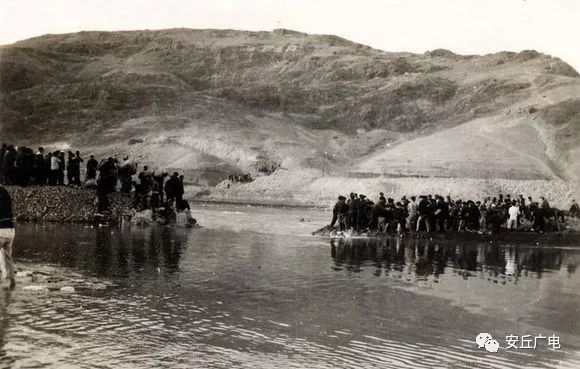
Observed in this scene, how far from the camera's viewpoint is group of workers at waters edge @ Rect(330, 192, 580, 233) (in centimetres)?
3122

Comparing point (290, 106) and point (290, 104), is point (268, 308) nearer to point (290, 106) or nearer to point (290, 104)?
point (290, 106)

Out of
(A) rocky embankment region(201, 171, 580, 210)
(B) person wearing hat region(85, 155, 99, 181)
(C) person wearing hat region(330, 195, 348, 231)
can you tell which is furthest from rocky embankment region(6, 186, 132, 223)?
(A) rocky embankment region(201, 171, 580, 210)

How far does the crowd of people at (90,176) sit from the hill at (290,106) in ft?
138

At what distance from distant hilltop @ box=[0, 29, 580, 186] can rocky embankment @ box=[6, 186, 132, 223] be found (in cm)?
5181

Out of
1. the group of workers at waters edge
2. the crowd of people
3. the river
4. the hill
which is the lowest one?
the river

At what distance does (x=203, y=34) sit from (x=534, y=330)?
121 metres

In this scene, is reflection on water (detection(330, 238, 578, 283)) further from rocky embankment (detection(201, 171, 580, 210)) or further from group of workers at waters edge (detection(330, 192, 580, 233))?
rocky embankment (detection(201, 171, 580, 210))

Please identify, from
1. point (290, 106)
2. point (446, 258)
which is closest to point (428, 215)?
point (446, 258)

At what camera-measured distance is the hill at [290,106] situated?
8356 centimetres

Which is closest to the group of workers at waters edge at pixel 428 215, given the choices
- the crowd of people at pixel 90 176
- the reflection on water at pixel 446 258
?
the reflection on water at pixel 446 258

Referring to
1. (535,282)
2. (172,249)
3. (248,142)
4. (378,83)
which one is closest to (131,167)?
(172,249)

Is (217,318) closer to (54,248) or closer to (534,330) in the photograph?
(534,330)

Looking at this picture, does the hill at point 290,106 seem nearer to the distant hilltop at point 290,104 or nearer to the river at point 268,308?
the distant hilltop at point 290,104

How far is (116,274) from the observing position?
1569cm
